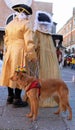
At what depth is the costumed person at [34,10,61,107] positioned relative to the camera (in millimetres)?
7286

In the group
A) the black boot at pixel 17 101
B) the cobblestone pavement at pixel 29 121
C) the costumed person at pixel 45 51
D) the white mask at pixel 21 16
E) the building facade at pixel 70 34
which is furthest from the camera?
the building facade at pixel 70 34

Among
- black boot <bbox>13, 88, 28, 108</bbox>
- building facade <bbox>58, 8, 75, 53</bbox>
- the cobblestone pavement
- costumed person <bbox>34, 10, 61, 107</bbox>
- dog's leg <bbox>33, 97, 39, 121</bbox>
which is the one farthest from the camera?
building facade <bbox>58, 8, 75, 53</bbox>

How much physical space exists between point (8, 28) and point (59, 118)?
1981mm

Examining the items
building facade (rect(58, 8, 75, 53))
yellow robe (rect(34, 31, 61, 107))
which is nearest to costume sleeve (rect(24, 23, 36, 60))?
yellow robe (rect(34, 31, 61, 107))

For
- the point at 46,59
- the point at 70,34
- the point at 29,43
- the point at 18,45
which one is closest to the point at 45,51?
the point at 46,59

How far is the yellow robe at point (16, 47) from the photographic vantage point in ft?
21.3

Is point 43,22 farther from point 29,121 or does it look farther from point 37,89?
point 29,121

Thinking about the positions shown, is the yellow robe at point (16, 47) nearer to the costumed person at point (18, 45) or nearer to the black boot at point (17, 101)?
the costumed person at point (18, 45)

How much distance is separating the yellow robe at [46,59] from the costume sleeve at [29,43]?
0.64 meters

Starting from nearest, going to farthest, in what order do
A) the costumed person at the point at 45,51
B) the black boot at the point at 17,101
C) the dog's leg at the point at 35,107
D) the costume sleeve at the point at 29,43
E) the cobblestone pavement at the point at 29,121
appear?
the cobblestone pavement at the point at 29,121, the dog's leg at the point at 35,107, the costume sleeve at the point at 29,43, the black boot at the point at 17,101, the costumed person at the point at 45,51

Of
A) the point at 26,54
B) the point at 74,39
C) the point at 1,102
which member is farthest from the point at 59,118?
the point at 74,39

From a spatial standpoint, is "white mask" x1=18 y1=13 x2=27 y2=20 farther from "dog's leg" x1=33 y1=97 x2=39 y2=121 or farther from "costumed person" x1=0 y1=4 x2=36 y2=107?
"dog's leg" x1=33 y1=97 x2=39 y2=121

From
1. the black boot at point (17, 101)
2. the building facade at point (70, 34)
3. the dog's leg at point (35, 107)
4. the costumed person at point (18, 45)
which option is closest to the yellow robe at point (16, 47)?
the costumed person at point (18, 45)

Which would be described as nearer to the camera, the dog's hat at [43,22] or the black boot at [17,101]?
the black boot at [17,101]
